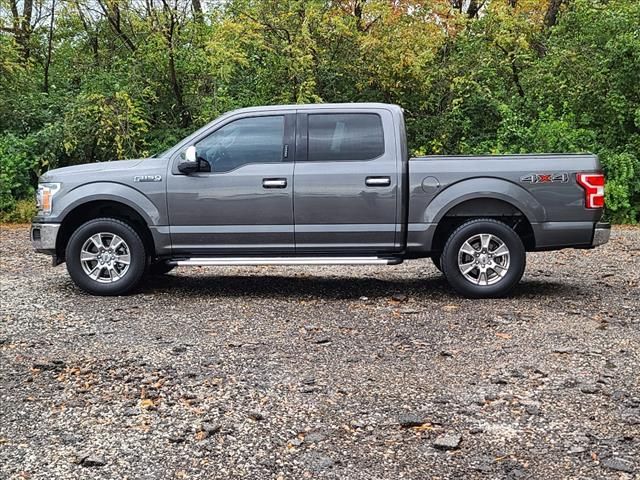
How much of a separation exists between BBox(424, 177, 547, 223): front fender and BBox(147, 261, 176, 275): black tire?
2.85m

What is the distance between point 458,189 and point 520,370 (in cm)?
250

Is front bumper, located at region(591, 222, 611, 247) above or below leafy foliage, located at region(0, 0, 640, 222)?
below

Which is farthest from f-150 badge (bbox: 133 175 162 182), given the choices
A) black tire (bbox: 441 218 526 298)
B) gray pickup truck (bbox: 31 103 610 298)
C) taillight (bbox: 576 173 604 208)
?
taillight (bbox: 576 173 604 208)

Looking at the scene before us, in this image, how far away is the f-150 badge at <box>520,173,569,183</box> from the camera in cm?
677

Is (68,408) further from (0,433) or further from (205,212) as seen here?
(205,212)

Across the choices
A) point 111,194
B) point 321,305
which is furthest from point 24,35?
point 321,305

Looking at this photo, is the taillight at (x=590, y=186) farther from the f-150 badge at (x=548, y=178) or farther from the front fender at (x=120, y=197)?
the front fender at (x=120, y=197)

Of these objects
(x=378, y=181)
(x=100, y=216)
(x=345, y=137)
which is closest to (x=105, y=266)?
(x=100, y=216)

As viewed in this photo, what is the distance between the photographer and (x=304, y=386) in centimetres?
446

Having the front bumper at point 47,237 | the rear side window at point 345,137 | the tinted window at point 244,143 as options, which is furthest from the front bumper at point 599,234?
the front bumper at point 47,237

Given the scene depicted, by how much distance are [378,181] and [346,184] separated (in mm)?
308

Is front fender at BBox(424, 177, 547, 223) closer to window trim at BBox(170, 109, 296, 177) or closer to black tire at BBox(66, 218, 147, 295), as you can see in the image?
window trim at BBox(170, 109, 296, 177)

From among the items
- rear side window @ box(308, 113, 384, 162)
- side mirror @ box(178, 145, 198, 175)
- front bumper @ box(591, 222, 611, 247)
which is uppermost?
rear side window @ box(308, 113, 384, 162)

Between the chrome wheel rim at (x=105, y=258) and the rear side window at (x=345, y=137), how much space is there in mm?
2091
